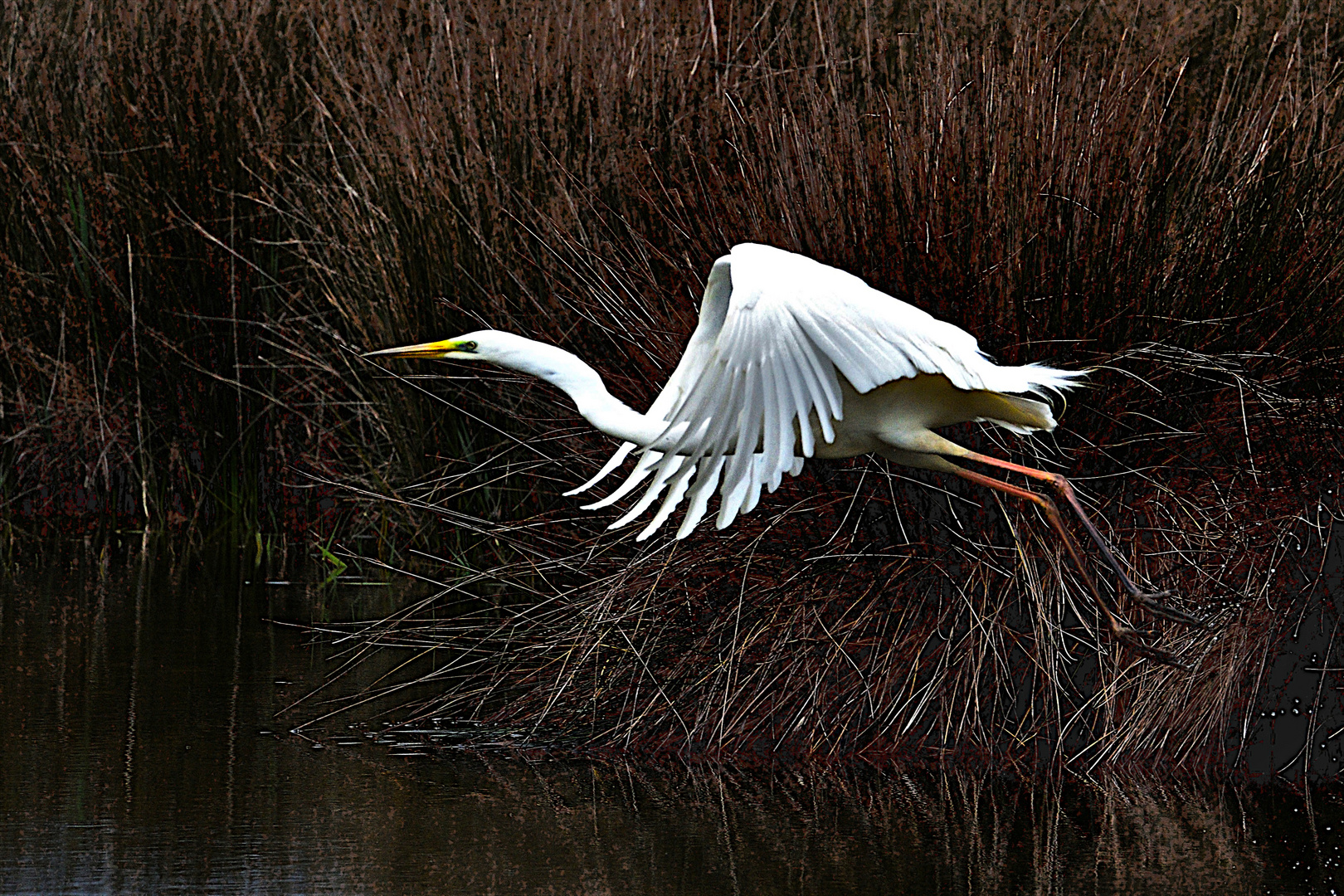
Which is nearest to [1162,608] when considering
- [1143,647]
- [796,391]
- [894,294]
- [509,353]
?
[1143,647]

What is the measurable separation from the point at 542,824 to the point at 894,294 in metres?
1.37

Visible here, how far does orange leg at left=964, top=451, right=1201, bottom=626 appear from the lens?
A: 11.3ft

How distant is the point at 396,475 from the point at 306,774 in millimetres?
2234

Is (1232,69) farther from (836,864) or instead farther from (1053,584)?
(836,864)

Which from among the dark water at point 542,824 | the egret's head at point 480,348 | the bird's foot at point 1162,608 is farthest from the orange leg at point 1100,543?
the egret's head at point 480,348

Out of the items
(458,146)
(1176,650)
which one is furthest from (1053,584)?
(458,146)

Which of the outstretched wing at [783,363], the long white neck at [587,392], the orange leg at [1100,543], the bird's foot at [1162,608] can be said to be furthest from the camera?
the long white neck at [587,392]

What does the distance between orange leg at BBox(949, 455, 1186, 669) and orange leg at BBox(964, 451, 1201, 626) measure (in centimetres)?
3

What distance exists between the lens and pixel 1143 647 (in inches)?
138

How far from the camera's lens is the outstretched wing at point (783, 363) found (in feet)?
9.98

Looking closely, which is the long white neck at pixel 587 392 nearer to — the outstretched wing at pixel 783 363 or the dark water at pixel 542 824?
the outstretched wing at pixel 783 363

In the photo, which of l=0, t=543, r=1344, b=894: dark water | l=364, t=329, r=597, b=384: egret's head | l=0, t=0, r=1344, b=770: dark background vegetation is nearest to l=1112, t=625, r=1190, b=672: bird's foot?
l=0, t=0, r=1344, b=770: dark background vegetation

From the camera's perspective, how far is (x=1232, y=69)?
20.0 feet

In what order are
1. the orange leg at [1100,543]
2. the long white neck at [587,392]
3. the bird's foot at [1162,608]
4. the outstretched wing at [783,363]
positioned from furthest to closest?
the long white neck at [587,392]
the bird's foot at [1162,608]
the orange leg at [1100,543]
the outstretched wing at [783,363]
